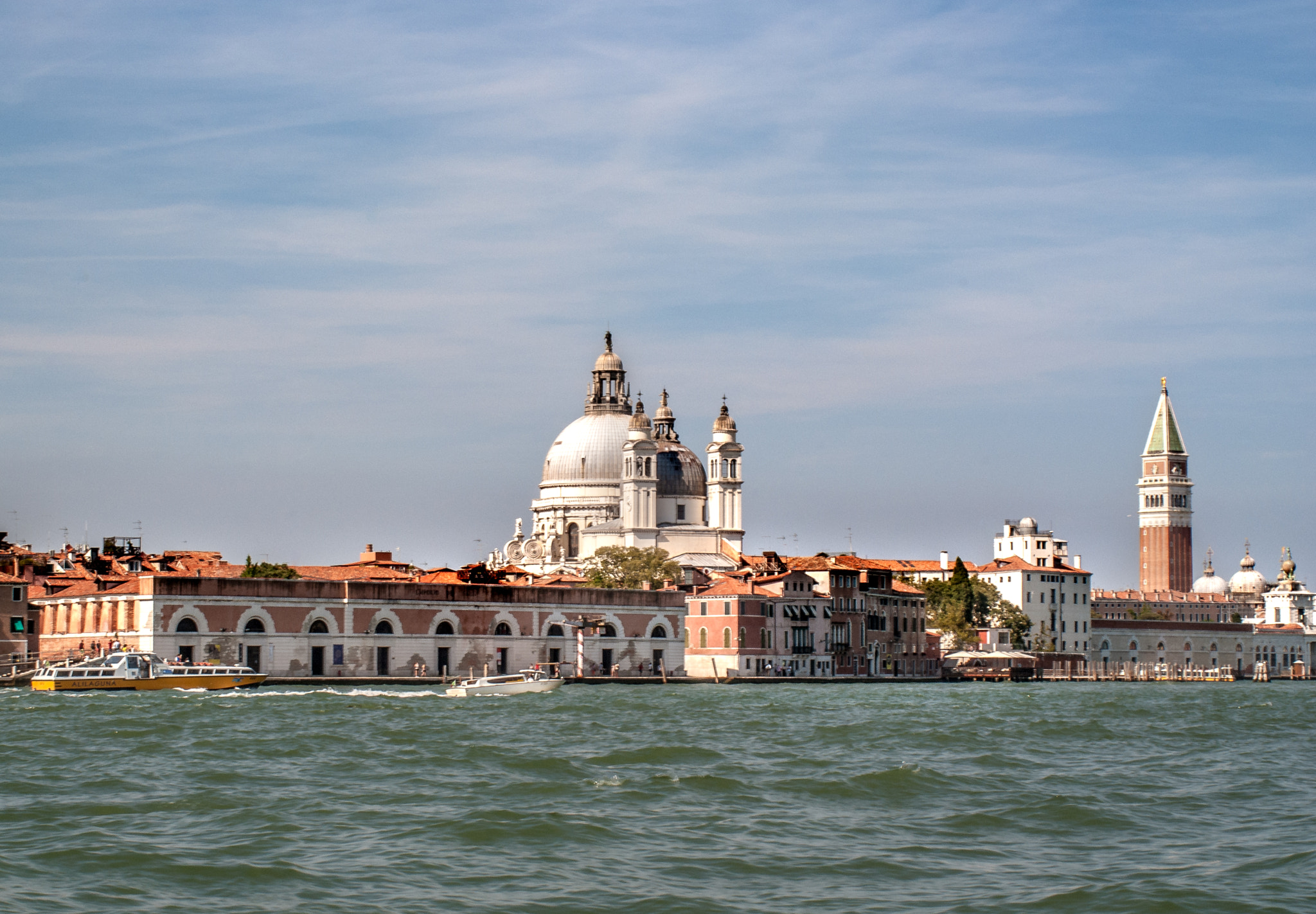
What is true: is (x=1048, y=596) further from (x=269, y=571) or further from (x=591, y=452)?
(x=269, y=571)

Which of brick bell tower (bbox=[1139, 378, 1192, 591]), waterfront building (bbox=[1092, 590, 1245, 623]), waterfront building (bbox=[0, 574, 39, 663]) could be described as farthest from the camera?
brick bell tower (bbox=[1139, 378, 1192, 591])

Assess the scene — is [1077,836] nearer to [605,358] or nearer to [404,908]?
[404,908]

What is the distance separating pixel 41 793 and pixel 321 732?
11.2m

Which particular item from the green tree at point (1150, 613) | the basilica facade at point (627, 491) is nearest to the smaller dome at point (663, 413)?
the basilica facade at point (627, 491)

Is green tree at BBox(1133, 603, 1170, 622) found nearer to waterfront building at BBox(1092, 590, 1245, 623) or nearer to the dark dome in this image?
waterfront building at BBox(1092, 590, 1245, 623)

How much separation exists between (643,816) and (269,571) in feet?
179

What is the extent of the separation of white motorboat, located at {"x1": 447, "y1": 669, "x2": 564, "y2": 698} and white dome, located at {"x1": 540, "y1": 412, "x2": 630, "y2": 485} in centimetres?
4135

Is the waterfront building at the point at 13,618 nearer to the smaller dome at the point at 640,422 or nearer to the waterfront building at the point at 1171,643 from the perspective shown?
the smaller dome at the point at 640,422

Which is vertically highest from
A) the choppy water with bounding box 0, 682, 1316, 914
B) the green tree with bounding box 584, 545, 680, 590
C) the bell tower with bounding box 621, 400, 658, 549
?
the bell tower with bounding box 621, 400, 658, 549

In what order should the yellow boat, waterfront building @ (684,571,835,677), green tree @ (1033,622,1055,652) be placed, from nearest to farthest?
the yellow boat → waterfront building @ (684,571,835,677) → green tree @ (1033,622,1055,652)

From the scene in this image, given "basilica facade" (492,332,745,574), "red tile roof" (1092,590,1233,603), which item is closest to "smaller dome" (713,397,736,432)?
"basilica facade" (492,332,745,574)

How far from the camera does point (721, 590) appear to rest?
7938 cm

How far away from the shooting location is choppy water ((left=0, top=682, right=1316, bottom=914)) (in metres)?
17.9

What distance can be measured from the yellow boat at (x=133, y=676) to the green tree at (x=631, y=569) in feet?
91.8
